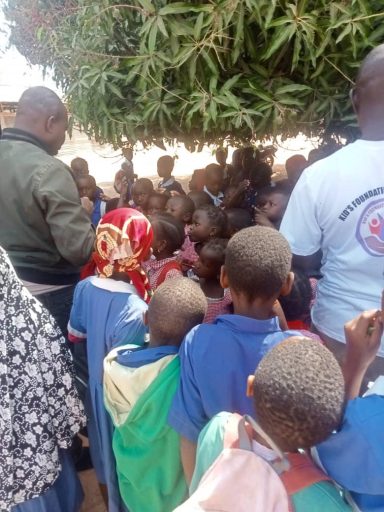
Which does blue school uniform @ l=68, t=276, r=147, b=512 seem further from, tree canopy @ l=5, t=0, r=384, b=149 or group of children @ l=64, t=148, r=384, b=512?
tree canopy @ l=5, t=0, r=384, b=149

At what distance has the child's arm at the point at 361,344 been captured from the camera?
52.5 inches

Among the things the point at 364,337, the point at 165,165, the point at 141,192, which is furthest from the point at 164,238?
the point at 165,165

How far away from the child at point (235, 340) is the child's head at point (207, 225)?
1519 mm

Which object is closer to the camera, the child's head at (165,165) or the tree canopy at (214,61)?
the tree canopy at (214,61)

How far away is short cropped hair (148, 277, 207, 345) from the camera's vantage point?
1.62 m

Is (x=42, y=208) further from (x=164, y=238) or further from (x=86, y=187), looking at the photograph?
(x=86, y=187)

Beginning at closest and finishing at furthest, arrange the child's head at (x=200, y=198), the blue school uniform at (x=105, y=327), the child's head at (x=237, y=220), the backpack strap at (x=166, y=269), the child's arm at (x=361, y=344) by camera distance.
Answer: the child's arm at (x=361, y=344) < the blue school uniform at (x=105, y=327) < the backpack strap at (x=166, y=269) < the child's head at (x=237, y=220) < the child's head at (x=200, y=198)

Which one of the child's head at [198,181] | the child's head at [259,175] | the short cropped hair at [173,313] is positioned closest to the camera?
the short cropped hair at [173,313]

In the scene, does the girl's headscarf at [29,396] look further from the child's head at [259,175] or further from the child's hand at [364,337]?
the child's head at [259,175]

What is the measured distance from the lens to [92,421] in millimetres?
2193

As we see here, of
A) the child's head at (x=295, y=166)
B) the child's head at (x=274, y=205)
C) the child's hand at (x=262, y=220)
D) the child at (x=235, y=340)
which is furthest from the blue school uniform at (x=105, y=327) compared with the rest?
the child's head at (x=295, y=166)

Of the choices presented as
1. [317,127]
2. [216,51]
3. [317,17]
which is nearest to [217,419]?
[216,51]

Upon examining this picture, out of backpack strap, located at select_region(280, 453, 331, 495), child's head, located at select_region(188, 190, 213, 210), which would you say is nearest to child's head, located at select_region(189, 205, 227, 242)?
child's head, located at select_region(188, 190, 213, 210)

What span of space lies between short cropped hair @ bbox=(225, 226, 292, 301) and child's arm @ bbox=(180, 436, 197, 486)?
19.0 inches
